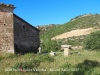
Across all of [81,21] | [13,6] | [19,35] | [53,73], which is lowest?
[53,73]

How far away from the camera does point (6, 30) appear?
17062 mm

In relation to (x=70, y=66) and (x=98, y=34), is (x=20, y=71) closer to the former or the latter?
(x=70, y=66)

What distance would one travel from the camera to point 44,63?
1320 centimetres

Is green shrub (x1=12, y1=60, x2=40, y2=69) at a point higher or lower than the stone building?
lower

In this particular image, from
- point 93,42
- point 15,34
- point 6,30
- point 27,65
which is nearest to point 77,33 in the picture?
point 93,42

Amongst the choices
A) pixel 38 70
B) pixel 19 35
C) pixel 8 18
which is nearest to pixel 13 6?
pixel 8 18

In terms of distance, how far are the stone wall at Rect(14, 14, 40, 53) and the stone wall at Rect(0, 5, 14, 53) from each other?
3176mm

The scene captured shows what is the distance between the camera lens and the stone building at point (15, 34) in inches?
667

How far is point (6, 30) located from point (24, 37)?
15.2 ft

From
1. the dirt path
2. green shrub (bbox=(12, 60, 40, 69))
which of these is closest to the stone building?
green shrub (bbox=(12, 60, 40, 69))

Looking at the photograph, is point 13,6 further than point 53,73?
Yes

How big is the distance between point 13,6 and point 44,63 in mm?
6575

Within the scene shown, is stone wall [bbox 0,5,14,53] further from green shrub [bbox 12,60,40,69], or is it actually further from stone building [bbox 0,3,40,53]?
green shrub [bbox 12,60,40,69]

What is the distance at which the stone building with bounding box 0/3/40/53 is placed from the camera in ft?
55.6
